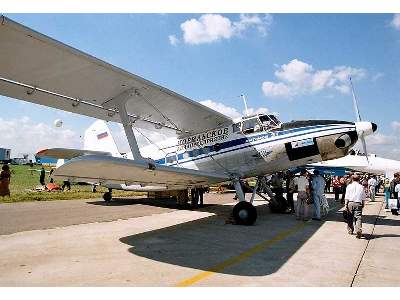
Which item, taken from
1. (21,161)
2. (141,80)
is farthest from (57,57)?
(21,161)

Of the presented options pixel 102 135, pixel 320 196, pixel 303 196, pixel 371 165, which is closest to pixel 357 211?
pixel 303 196

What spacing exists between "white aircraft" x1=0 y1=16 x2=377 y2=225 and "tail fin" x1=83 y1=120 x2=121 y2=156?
3.62m

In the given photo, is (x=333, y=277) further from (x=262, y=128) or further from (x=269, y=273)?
(x=262, y=128)

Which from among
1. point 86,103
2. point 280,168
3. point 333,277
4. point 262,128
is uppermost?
point 86,103

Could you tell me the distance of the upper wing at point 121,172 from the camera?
21.4 ft

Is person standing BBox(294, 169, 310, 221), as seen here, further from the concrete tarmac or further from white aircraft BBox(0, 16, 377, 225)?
the concrete tarmac

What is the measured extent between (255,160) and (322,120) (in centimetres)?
231

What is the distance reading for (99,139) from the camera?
16.5 m

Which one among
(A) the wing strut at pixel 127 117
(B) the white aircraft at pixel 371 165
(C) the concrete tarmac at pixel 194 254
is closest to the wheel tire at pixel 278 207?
(C) the concrete tarmac at pixel 194 254

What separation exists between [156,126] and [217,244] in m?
6.86

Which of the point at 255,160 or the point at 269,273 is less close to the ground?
the point at 255,160

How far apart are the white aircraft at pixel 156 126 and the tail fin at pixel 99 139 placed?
3.62 metres

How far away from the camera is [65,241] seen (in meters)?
→ 7.11

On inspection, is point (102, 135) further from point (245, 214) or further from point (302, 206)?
point (302, 206)
